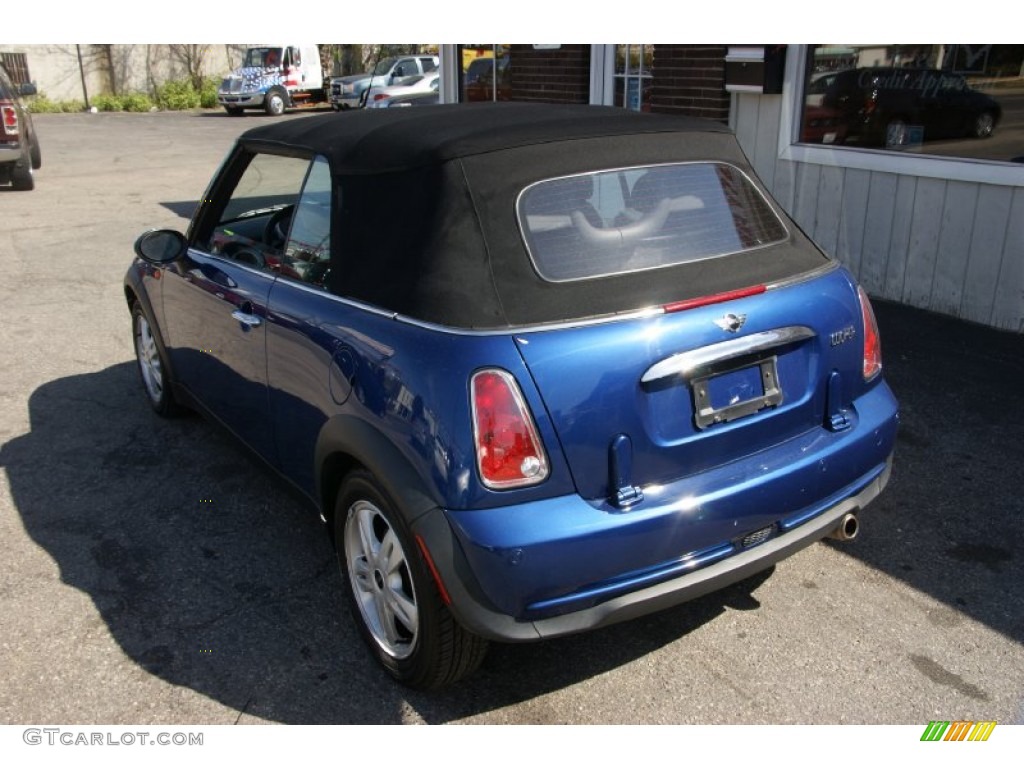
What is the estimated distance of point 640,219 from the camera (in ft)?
9.65

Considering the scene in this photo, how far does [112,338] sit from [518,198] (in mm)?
4818

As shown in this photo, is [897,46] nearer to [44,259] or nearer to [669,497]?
[669,497]

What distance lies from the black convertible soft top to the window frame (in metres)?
3.68

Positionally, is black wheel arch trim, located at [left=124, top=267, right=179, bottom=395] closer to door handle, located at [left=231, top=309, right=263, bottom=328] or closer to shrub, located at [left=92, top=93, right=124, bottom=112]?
door handle, located at [left=231, top=309, right=263, bottom=328]

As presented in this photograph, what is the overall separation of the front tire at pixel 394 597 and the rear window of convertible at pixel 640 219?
2.91 ft

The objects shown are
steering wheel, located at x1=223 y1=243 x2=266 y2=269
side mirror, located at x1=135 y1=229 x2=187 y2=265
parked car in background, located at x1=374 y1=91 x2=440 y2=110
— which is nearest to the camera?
steering wheel, located at x1=223 y1=243 x2=266 y2=269

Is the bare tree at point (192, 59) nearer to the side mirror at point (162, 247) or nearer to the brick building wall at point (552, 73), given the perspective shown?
the brick building wall at point (552, 73)

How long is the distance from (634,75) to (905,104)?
2912 mm

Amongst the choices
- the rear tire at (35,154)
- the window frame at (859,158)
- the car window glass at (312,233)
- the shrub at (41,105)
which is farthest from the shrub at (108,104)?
the car window glass at (312,233)

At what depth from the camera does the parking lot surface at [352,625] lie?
286cm

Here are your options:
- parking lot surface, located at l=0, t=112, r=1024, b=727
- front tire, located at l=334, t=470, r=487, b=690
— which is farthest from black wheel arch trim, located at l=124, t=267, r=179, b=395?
front tire, located at l=334, t=470, r=487, b=690

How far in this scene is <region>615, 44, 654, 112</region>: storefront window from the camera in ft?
28.8

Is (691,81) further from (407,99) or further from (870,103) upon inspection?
(407,99)
